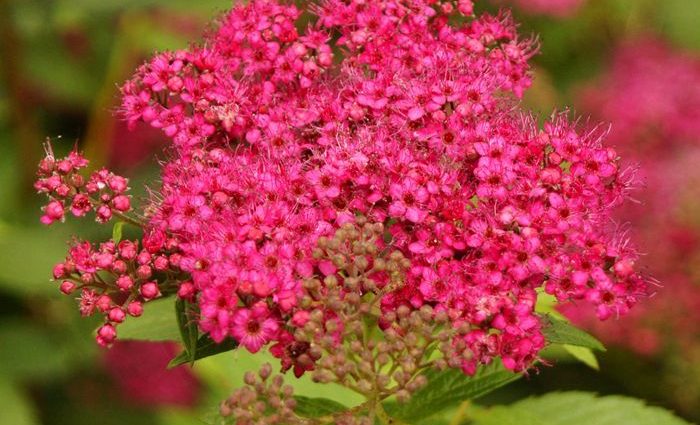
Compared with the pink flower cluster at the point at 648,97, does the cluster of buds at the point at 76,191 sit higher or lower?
lower

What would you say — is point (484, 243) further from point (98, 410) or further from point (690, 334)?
point (98, 410)

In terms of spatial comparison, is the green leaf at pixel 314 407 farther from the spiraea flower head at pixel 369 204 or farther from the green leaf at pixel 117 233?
the green leaf at pixel 117 233

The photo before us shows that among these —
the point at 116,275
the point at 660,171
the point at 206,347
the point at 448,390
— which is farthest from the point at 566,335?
the point at 660,171

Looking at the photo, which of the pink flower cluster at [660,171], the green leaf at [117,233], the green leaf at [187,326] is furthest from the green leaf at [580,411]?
the pink flower cluster at [660,171]

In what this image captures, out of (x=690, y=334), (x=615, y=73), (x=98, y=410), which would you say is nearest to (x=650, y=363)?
(x=690, y=334)

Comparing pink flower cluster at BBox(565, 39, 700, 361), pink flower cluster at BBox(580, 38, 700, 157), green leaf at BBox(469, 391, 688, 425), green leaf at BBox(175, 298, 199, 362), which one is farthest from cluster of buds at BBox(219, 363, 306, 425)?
pink flower cluster at BBox(580, 38, 700, 157)

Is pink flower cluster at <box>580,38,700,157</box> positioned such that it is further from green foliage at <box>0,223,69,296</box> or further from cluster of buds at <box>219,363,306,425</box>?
cluster of buds at <box>219,363,306,425</box>
